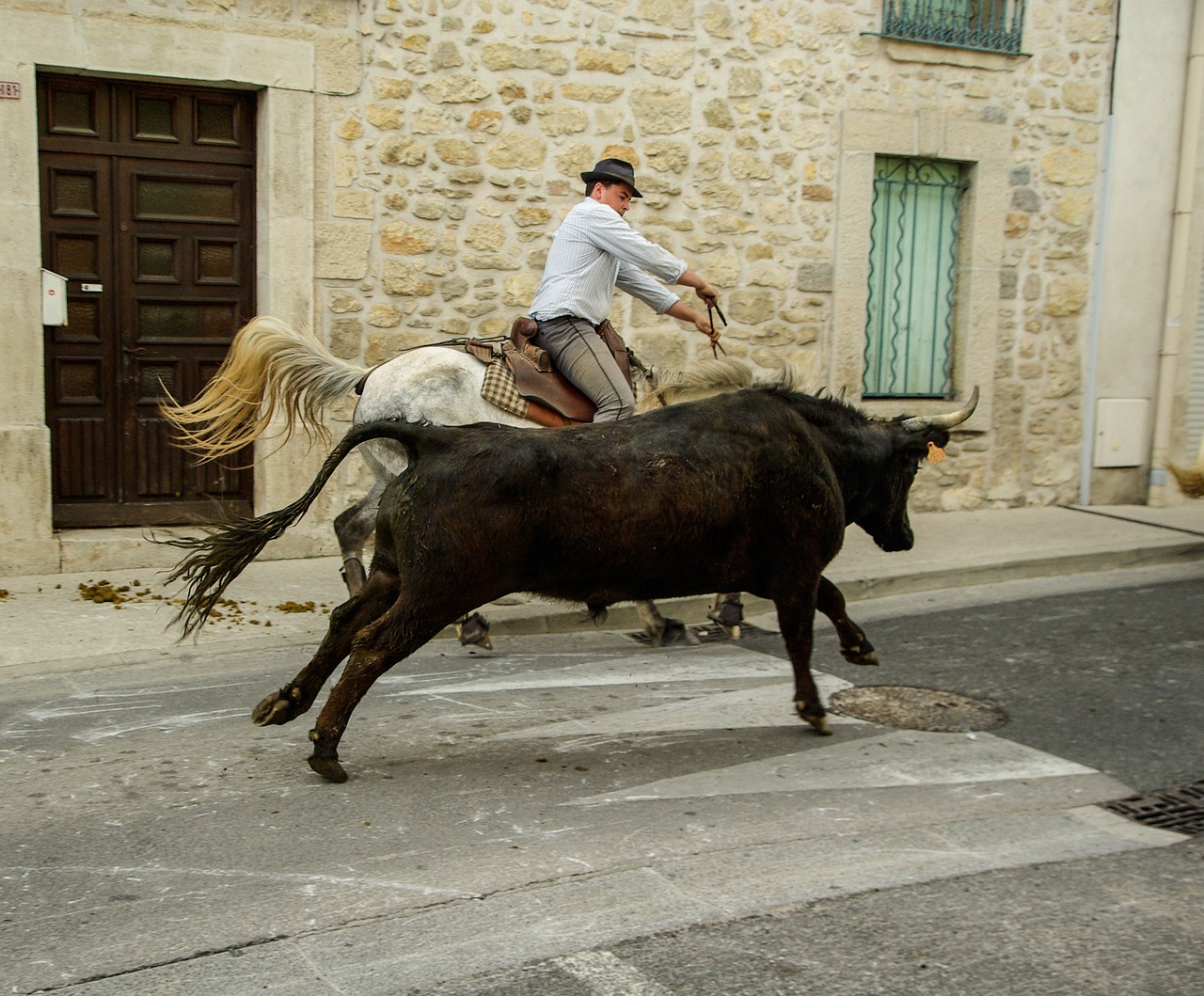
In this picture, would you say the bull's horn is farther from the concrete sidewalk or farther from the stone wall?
the stone wall

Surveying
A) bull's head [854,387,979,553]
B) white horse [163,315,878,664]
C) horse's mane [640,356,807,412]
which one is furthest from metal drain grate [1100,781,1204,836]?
white horse [163,315,878,664]

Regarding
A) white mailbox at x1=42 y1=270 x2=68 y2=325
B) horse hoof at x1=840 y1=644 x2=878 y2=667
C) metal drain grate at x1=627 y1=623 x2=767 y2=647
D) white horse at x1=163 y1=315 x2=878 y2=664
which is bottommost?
metal drain grate at x1=627 y1=623 x2=767 y2=647

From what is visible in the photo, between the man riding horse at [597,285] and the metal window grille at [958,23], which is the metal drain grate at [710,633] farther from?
the metal window grille at [958,23]

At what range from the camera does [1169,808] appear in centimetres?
483

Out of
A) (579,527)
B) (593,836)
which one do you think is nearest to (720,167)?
(579,527)

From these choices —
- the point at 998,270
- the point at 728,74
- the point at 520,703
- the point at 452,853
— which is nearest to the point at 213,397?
the point at 520,703

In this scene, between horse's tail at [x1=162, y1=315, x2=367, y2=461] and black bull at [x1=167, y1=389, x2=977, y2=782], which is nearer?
black bull at [x1=167, y1=389, x2=977, y2=782]

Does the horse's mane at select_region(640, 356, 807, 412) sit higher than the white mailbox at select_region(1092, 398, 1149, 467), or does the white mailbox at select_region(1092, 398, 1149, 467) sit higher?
the horse's mane at select_region(640, 356, 807, 412)

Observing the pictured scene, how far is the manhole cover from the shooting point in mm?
5781

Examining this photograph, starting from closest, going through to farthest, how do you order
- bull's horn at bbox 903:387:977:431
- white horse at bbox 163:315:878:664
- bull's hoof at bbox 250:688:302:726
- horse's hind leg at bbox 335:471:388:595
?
bull's hoof at bbox 250:688:302:726 → bull's horn at bbox 903:387:977:431 → white horse at bbox 163:315:878:664 → horse's hind leg at bbox 335:471:388:595

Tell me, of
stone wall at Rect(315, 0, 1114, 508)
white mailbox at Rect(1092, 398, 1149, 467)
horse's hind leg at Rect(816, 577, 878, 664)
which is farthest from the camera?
white mailbox at Rect(1092, 398, 1149, 467)

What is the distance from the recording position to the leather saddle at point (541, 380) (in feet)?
23.1

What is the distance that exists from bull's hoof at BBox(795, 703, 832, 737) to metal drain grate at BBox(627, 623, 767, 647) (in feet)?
6.17

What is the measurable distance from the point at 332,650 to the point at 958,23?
865 centimetres
